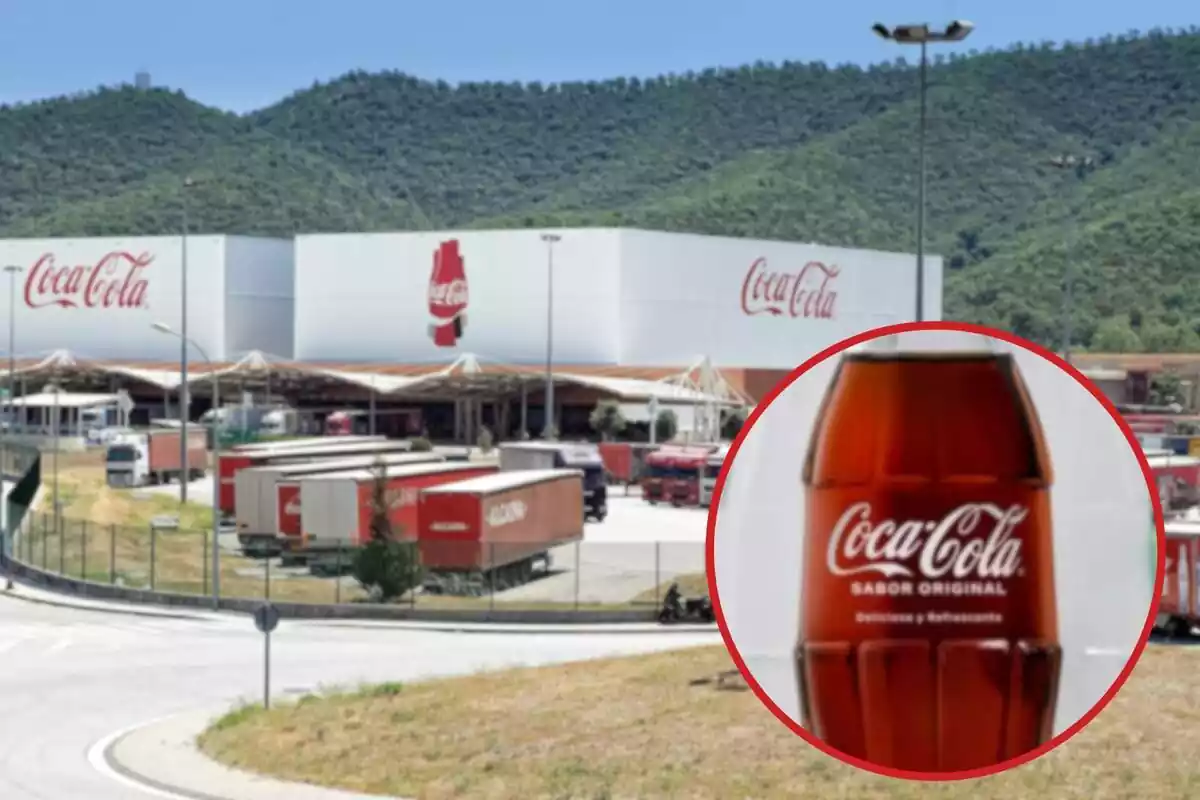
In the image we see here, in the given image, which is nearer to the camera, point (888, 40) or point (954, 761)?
point (954, 761)

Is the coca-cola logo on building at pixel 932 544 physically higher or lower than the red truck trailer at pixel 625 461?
higher

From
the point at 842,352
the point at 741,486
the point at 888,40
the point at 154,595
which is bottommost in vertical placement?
the point at 154,595

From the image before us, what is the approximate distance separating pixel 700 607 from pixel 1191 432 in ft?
185

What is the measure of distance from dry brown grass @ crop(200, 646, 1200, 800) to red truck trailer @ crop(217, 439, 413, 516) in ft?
90.9

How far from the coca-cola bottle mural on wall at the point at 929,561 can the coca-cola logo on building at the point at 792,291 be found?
345 feet

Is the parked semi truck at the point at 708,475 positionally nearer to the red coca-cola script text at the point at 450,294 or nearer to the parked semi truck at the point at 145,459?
the parked semi truck at the point at 145,459

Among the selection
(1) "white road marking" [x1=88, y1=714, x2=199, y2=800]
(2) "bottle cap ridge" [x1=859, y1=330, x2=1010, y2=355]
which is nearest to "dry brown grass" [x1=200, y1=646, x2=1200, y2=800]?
(1) "white road marking" [x1=88, y1=714, x2=199, y2=800]

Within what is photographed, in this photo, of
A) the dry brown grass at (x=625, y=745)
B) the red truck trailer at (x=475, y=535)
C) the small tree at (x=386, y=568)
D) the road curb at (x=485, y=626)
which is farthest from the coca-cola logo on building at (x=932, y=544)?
the red truck trailer at (x=475, y=535)

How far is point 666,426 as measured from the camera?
96688mm

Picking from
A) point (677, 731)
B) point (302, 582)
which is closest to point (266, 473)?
point (302, 582)

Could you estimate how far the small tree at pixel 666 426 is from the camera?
317 feet

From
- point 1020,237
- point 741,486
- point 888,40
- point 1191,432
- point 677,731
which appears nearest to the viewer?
point 741,486

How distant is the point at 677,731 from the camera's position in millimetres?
22391

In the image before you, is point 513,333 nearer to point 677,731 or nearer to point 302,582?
point 302,582
